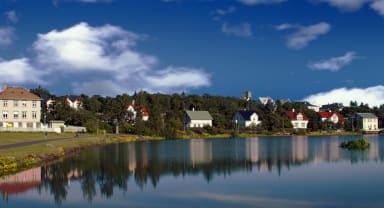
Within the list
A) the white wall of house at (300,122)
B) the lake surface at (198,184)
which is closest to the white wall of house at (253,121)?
the white wall of house at (300,122)

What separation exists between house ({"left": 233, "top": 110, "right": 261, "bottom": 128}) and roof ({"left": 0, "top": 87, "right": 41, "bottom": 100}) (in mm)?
57722

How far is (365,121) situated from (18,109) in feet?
332

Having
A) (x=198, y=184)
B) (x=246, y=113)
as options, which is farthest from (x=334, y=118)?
(x=198, y=184)

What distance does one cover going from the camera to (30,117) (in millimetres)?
76562

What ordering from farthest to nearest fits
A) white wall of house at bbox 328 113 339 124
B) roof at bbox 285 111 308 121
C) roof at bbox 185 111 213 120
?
white wall of house at bbox 328 113 339 124 → roof at bbox 285 111 308 121 → roof at bbox 185 111 213 120

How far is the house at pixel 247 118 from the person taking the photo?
117375mm

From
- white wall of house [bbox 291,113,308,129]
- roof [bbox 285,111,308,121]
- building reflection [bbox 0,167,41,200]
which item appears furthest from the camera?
white wall of house [bbox 291,113,308,129]

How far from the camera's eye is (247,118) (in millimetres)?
117938

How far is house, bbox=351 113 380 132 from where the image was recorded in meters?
132

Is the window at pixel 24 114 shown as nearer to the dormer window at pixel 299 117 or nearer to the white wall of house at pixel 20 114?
the white wall of house at pixel 20 114

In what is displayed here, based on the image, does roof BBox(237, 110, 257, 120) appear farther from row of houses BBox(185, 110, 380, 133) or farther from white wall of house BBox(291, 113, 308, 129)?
white wall of house BBox(291, 113, 308, 129)

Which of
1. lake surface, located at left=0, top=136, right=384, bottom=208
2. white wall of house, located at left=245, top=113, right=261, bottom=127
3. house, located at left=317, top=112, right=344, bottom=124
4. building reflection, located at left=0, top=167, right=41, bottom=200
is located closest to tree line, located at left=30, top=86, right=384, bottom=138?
white wall of house, located at left=245, top=113, right=261, bottom=127

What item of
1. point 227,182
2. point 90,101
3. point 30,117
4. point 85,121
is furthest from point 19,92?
point 227,182

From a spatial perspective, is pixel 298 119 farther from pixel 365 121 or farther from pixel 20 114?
pixel 20 114
